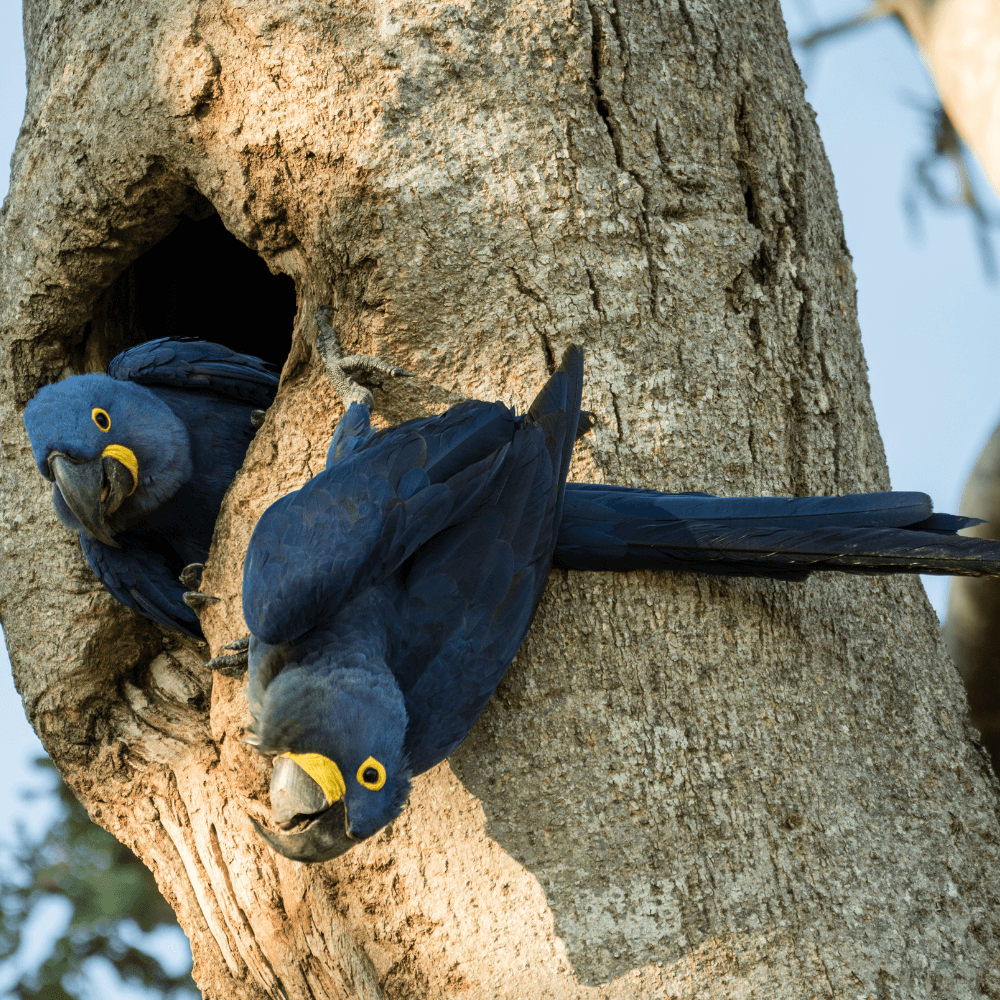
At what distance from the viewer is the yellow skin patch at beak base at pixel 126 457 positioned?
2.77m

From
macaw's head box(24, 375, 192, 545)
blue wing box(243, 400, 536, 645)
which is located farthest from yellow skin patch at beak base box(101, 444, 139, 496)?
blue wing box(243, 400, 536, 645)

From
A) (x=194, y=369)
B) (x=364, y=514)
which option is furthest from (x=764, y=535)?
(x=194, y=369)

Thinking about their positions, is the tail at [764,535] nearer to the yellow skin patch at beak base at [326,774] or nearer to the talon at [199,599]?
the yellow skin patch at beak base at [326,774]

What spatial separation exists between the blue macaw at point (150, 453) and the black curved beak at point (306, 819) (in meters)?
1.13

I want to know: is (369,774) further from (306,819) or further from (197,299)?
(197,299)

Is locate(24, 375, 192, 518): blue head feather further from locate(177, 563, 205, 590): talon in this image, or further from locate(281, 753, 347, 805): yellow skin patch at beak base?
locate(281, 753, 347, 805): yellow skin patch at beak base

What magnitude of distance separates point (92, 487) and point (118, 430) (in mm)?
201

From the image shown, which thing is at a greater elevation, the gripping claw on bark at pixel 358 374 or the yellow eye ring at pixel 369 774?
the gripping claw on bark at pixel 358 374

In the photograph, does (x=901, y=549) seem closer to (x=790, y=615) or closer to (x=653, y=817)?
(x=790, y=615)

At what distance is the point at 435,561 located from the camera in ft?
6.68

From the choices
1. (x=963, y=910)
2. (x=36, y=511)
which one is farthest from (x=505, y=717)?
(x=36, y=511)

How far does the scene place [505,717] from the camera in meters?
2.04

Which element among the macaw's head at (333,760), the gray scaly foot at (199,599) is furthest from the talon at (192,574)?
the macaw's head at (333,760)

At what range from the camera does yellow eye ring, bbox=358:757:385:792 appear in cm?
174
